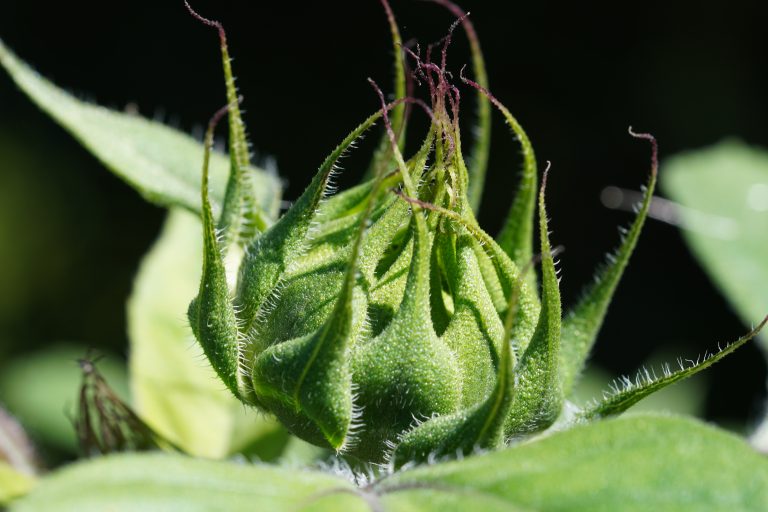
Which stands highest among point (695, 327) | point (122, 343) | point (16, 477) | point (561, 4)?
point (16, 477)

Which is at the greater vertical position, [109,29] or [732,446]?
[732,446]

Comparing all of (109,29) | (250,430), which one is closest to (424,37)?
(109,29)

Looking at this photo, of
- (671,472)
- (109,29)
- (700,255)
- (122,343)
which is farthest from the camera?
(109,29)

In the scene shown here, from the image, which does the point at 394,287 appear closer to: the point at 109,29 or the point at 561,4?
the point at 561,4

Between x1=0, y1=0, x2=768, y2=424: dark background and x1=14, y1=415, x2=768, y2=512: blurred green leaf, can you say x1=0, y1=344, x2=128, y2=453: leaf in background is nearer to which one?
x1=0, y1=0, x2=768, y2=424: dark background

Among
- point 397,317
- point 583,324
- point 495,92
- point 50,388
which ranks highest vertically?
point 397,317

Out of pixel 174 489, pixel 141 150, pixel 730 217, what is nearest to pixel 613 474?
pixel 174 489

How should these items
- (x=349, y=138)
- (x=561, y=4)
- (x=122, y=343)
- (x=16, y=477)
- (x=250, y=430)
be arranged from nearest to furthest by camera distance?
(x=349, y=138) < (x=16, y=477) < (x=250, y=430) < (x=122, y=343) < (x=561, y=4)

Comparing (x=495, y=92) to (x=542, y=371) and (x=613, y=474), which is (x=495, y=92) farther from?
(x=613, y=474)
